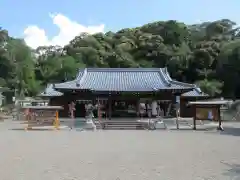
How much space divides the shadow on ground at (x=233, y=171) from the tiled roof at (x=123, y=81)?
21.7 m

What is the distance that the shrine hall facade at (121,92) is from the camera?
1228 inches

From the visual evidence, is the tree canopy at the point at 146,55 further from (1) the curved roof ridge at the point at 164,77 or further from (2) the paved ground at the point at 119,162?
(2) the paved ground at the point at 119,162

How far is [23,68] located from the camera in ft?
191

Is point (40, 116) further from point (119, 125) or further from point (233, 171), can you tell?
point (233, 171)

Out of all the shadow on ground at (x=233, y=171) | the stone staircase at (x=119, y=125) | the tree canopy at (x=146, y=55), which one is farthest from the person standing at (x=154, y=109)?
the shadow on ground at (x=233, y=171)

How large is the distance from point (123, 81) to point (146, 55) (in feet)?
85.9

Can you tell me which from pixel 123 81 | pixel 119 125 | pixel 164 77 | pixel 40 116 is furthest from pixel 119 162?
pixel 164 77

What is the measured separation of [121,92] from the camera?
3109 centimetres

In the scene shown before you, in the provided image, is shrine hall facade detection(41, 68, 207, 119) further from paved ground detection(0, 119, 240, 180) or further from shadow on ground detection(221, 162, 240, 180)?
shadow on ground detection(221, 162, 240, 180)

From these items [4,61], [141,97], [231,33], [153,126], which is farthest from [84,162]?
[231,33]

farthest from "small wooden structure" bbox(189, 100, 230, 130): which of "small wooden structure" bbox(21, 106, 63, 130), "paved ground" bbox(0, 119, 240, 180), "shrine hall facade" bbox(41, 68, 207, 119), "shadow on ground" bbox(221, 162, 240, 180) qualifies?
"shadow on ground" bbox(221, 162, 240, 180)

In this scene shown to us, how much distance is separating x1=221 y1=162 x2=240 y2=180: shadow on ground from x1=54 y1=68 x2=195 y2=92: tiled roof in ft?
71.3

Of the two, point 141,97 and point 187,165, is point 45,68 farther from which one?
point 187,165

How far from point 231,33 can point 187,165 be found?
5503cm
